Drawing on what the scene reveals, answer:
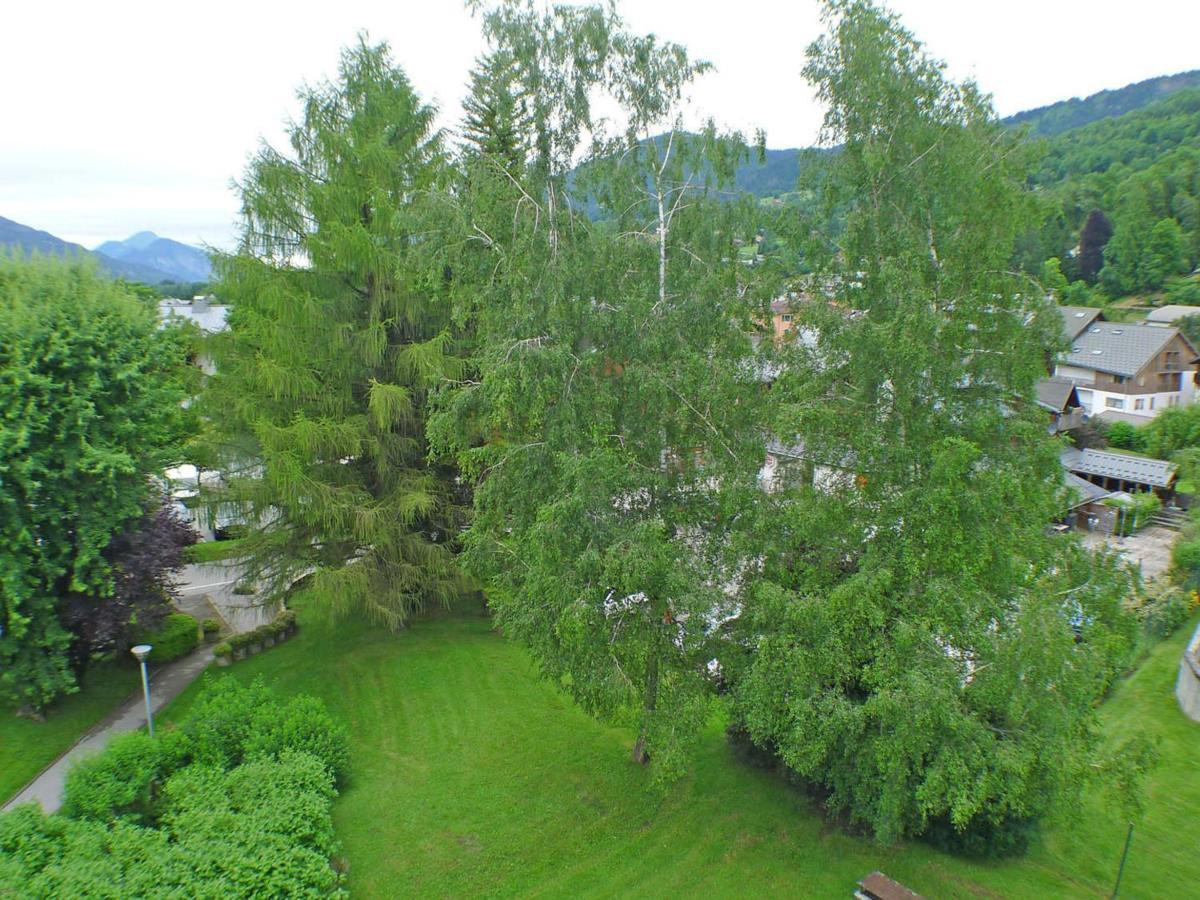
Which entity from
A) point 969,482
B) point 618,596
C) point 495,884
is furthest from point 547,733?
point 969,482

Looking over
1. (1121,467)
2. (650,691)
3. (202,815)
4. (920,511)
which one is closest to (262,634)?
(202,815)

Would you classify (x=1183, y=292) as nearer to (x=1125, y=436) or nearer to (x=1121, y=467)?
(x=1125, y=436)

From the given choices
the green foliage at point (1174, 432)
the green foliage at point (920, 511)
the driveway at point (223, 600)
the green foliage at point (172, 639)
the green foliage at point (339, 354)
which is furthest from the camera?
the green foliage at point (1174, 432)

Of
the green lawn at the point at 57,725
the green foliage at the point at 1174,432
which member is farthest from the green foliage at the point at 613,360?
the green foliage at the point at 1174,432

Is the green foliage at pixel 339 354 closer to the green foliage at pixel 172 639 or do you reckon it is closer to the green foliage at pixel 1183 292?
the green foliage at pixel 172 639

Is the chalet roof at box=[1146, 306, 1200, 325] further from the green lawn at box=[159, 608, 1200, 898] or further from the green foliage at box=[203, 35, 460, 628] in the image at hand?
the green foliage at box=[203, 35, 460, 628]
